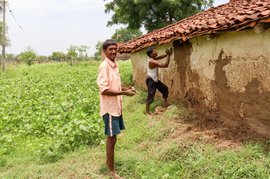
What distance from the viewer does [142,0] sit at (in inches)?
758

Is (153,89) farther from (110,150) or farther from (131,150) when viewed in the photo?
(110,150)

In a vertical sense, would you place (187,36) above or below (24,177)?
above

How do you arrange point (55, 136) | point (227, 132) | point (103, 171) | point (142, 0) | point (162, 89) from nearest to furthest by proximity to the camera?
point (103, 171) → point (227, 132) → point (55, 136) → point (162, 89) → point (142, 0)

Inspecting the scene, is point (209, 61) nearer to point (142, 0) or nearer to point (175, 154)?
point (175, 154)

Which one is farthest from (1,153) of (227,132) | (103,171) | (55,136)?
(227,132)

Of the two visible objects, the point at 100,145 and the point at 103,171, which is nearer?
the point at 103,171

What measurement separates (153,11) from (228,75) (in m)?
15.1

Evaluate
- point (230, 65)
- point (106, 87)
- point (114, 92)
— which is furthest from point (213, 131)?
point (106, 87)

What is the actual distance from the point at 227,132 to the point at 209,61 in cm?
157

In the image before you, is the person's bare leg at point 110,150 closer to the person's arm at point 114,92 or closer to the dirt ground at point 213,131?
the person's arm at point 114,92

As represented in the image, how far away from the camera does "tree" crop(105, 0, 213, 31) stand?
19.6m

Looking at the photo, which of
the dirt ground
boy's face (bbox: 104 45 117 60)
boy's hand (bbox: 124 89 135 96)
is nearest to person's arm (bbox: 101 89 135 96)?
boy's hand (bbox: 124 89 135 96)

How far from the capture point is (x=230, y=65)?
19.4 feet

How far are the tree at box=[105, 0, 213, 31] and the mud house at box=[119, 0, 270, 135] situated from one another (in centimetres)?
1216
